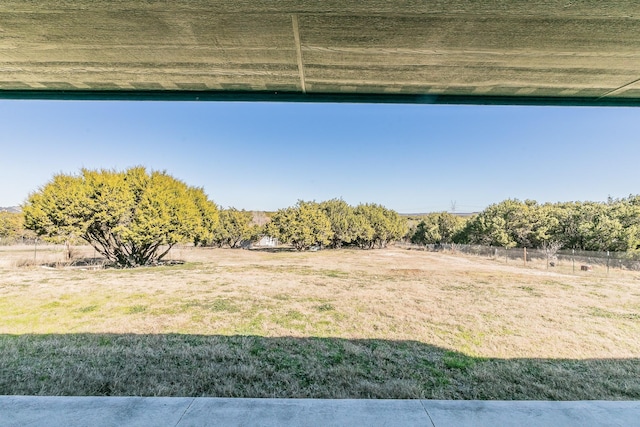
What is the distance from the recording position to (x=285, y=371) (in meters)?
3.26

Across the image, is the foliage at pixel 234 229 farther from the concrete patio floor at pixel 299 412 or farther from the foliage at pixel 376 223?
the concrete patio floor at pixel 299 412

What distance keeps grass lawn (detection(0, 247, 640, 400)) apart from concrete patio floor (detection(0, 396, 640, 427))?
2.05ft

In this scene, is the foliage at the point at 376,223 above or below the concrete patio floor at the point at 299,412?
above

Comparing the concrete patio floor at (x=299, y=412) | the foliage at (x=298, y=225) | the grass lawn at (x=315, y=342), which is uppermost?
the foliage at (x=298, y=225)

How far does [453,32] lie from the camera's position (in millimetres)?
1389

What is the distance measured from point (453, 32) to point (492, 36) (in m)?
0.20

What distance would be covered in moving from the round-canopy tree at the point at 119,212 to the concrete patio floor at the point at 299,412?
11735 millimetres

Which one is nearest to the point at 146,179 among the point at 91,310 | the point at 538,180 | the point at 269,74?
the point at 91,310

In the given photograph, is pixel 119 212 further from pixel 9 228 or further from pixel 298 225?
pixel 9 228

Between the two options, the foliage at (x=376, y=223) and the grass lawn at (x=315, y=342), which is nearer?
the grass lawn at (x=315, y=342)

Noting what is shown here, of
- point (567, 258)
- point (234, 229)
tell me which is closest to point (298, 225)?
point (234, 229)

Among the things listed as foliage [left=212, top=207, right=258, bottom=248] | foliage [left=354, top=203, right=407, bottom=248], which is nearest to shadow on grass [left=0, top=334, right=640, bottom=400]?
foliage [left=212, top=207, right=258, bottom=248]

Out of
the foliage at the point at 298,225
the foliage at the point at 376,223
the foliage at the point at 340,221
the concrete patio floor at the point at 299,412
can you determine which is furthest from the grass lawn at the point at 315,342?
the foliage at the point at 376,223

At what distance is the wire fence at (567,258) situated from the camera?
14.4 m
